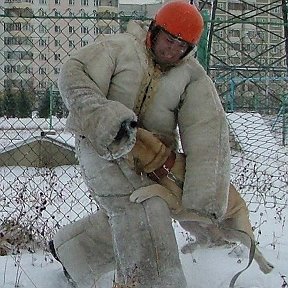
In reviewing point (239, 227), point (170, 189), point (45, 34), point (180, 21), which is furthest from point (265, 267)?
point (45, 34)

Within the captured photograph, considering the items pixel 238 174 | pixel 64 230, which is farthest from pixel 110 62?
pixel 238 174

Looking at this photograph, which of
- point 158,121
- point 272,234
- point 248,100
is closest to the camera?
point 158,121

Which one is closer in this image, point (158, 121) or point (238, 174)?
point (158, 121)

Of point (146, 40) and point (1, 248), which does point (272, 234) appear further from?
point (146, 40)

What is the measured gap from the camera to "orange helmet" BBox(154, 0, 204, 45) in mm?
2727

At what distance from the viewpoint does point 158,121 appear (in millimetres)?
2912

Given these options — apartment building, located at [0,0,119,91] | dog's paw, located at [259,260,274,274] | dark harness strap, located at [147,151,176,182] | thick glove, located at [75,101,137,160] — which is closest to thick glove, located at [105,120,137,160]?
thick glove, located at [75,101,137,160]

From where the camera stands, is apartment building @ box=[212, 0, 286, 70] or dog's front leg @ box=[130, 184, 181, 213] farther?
apartment building @ box=[212, 0, 286, 70]

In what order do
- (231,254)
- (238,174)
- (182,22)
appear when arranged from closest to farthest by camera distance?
(182,22) → (231,254) → (238,174)

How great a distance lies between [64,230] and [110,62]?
2.93ft

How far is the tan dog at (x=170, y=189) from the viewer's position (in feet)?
9.16

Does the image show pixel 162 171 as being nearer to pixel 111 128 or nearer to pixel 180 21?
pixel 111 128

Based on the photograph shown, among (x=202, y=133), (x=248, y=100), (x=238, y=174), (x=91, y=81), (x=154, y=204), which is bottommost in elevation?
(x=248, y=100)

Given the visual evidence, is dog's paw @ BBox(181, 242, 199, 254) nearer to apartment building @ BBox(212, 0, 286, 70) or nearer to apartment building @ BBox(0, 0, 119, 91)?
apartment building @ BBox(0, 0, 119, 91)
